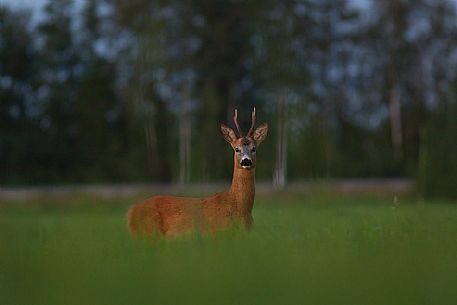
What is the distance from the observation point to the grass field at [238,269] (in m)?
3.36

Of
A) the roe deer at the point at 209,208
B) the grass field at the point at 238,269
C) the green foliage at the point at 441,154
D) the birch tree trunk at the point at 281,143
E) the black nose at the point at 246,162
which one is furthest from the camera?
the birch tree trunk at the point at 281,143

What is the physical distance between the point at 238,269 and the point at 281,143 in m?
28.2

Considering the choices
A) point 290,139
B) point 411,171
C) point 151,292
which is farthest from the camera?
point 290,139

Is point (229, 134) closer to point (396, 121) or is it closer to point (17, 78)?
point (17, 78)

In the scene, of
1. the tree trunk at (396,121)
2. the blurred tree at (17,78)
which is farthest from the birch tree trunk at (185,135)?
the tree trunk at (396,121)

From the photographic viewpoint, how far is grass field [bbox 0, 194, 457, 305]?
3363 mm

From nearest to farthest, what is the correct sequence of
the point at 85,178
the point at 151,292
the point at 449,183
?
the point at 151,292 < the point at 449,183 < the point at 85,178

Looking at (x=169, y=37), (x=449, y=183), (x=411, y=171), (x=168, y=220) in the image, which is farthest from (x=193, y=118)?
(x=168, y=220)

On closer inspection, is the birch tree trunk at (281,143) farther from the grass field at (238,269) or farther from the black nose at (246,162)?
the grass field at (238,269)

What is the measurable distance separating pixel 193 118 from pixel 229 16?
13.9 ft

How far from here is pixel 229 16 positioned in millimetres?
36094

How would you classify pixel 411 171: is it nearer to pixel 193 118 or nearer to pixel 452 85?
pixel 452 85

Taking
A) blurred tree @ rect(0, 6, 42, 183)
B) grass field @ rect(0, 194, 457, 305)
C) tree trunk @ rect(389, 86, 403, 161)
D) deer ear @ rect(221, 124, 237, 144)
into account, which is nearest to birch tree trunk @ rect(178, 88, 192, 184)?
blurred tree @ rect(0, 6, 42, 183)

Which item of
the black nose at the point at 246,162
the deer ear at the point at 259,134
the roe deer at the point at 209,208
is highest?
the deer ear at the point at 259,134
